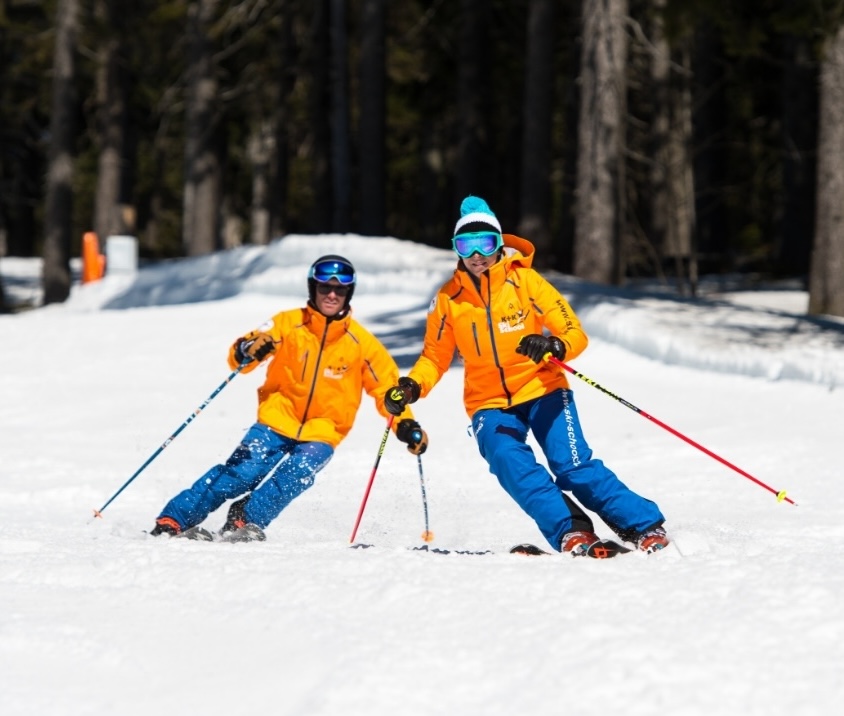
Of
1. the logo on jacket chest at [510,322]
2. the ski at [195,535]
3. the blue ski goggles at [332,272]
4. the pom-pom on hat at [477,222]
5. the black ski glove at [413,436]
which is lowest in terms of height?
the ski at [195,535]

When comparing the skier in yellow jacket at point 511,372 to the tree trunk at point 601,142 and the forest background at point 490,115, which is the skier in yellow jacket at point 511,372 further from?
the tree trunk at point 601,142

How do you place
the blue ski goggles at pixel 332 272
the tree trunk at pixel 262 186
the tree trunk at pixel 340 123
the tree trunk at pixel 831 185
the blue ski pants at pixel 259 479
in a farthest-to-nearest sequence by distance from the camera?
the tree trunk at pixel 262 186 → the tree trunk at pixel 340 123 → the tree trunk at pixel 831 185 → the blue ski goggles at pixel 332 272 → the blue ski pants at pixel 259 479

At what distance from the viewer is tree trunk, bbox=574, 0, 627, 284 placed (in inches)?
639

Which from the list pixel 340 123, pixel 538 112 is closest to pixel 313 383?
pixel 538 112

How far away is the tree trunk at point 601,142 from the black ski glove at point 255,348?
1035 cm

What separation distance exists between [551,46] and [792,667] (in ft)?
53.2

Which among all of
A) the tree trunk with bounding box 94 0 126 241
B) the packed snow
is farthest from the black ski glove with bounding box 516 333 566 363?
the tree trunk with bounding box 94 0 126 241

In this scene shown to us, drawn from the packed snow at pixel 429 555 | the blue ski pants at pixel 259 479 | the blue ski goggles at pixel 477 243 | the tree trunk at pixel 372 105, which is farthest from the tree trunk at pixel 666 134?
the blue ski goggles at pixel 477 243

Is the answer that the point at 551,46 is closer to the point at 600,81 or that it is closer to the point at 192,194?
the point at 600,81

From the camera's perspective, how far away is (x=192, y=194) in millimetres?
25859

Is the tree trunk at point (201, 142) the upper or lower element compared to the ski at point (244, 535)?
upper

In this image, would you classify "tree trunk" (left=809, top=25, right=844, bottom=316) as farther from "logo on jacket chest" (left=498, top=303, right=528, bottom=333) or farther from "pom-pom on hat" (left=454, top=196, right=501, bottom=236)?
"logo on jacket chest" (left=498, top=303, right=528, bottom=333)

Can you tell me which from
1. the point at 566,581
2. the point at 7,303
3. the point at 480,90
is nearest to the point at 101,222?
the point at 7,303

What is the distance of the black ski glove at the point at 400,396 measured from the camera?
244 inches
